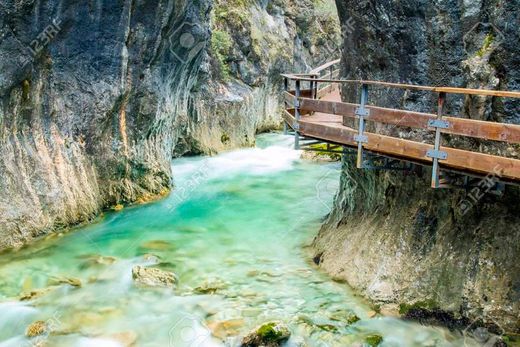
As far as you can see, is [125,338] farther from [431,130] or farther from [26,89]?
[26,89]

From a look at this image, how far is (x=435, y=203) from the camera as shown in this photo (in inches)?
367

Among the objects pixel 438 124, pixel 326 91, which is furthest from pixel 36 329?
pixel 326 91

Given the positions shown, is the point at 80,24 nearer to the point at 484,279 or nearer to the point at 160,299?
the point at 160,299

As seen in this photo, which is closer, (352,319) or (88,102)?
(352,319)

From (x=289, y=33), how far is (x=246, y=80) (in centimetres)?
660

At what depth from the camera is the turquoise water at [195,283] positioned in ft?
29.0

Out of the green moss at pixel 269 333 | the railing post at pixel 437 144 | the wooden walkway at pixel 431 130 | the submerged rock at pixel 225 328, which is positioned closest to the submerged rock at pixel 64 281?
the submerged rock at pixel 225 328

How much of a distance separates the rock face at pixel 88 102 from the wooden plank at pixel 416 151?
6897 millimetres

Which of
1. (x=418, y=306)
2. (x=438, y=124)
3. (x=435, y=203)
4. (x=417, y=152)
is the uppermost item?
(x=438, y=124)

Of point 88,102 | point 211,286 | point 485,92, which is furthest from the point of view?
point 88,102

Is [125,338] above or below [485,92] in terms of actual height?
below

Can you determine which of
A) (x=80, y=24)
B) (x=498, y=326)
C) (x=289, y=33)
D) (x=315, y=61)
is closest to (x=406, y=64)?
(x=498, y=326)

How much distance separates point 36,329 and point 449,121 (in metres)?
7.26

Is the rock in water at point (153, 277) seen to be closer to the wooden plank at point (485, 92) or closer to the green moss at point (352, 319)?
the green moss at point (352, 319)
